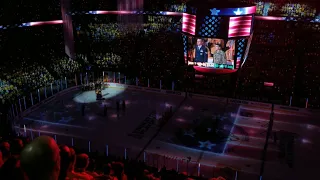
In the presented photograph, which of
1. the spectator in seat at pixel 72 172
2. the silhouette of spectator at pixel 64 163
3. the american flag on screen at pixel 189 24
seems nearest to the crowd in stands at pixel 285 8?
the american flag on screen at pixel 189 24

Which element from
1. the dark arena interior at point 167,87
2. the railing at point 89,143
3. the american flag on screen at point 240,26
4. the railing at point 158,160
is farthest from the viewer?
the american flag on screen at point 240,26

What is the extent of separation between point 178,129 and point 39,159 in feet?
48.7

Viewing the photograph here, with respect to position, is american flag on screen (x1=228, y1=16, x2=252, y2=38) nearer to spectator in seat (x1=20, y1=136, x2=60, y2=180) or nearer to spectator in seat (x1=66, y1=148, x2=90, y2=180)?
spectator in seat (x1=66, y1=148, x2=90, y2=180)

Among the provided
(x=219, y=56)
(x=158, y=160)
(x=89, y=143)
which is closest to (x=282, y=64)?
(x=219, y=56)

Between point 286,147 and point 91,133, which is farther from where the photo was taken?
point 91,133

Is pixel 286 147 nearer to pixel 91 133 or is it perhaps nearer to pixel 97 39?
pixel 91 133

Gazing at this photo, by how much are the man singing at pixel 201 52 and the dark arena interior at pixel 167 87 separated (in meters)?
0.07

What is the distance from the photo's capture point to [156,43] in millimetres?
32750

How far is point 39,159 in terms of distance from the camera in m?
3.00

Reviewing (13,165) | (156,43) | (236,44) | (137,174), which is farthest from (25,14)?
(13,165)

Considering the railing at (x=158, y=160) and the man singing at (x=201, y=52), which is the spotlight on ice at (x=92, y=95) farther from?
the man singing at (x=201, y=52)

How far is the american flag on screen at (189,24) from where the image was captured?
62.4ft

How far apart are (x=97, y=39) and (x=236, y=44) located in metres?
17.9

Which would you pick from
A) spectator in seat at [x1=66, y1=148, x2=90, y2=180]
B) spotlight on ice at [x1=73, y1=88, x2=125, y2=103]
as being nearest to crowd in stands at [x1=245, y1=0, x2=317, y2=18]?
spotlight on ice at [x1=73, y1=88, x2=125, y2=103]
